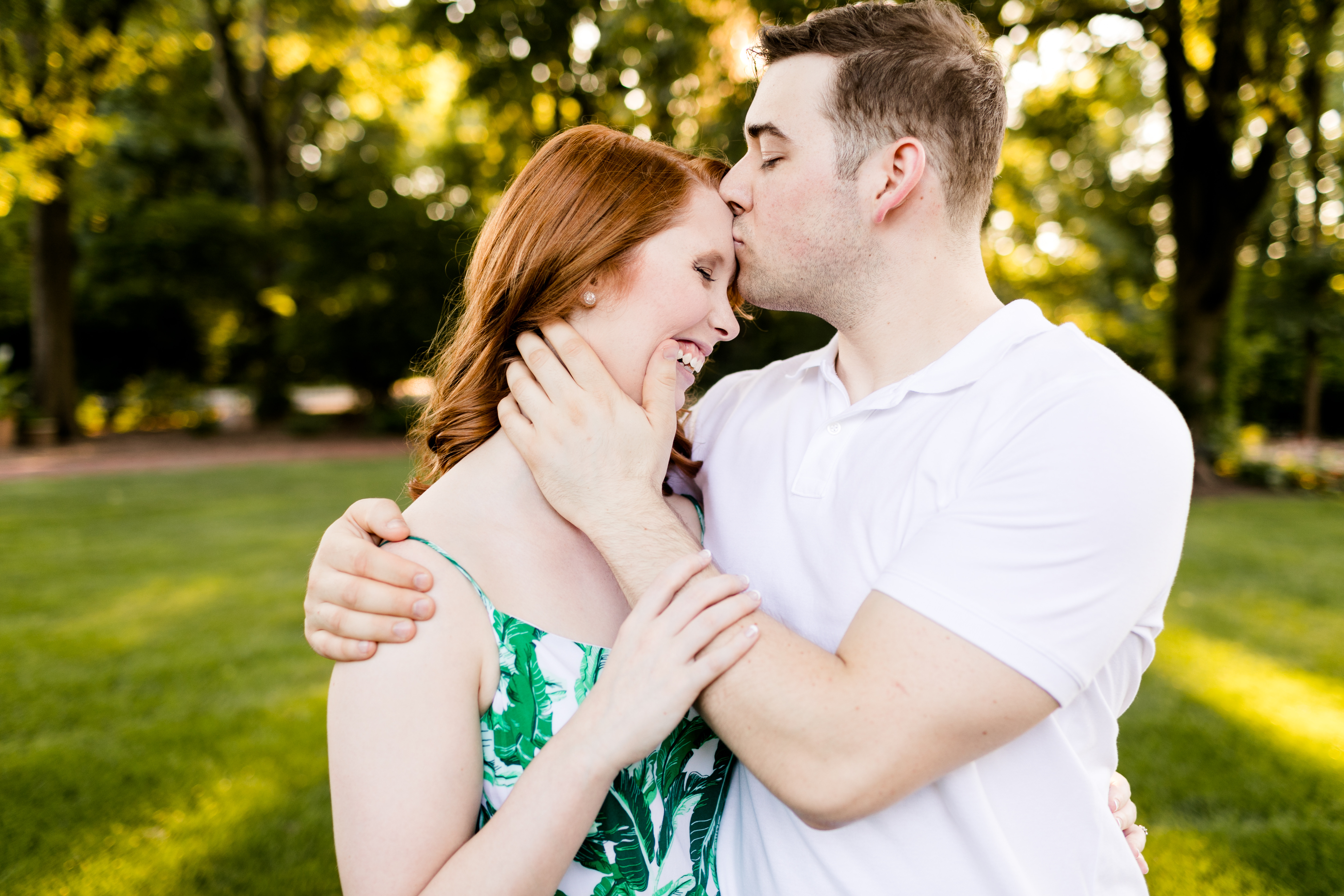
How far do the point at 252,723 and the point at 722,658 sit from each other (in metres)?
4.40

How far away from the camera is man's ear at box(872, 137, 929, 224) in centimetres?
194

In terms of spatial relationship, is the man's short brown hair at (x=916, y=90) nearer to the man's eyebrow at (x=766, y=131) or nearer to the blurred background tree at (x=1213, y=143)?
the man's eyebrow at (x=766, y=131)

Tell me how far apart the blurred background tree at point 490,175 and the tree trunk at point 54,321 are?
24 cm

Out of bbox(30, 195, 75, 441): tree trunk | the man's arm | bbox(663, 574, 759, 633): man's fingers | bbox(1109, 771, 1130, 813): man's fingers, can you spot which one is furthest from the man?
bbox(30, 195, 75, 441): tree trunk

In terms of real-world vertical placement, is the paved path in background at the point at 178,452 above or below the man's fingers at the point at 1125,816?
below

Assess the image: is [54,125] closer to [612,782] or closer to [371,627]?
[371,627]

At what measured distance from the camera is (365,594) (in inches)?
57.5

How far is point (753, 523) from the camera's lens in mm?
1909

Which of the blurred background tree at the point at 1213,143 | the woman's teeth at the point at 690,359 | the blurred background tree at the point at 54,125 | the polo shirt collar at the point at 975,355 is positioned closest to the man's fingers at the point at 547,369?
the woman's teeth at the point at 690,359

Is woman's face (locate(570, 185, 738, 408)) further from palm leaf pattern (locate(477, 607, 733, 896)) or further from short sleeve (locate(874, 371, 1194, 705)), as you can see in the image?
short sleeve (locate(874, 371, 1194, 705))

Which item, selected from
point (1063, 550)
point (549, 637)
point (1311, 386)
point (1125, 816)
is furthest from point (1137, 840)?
point (1311, 386)

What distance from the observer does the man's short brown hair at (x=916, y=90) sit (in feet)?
6.50

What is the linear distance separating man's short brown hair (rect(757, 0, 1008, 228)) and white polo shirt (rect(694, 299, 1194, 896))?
48 centimetres

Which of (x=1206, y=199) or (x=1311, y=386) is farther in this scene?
(x=1311, y=386)
